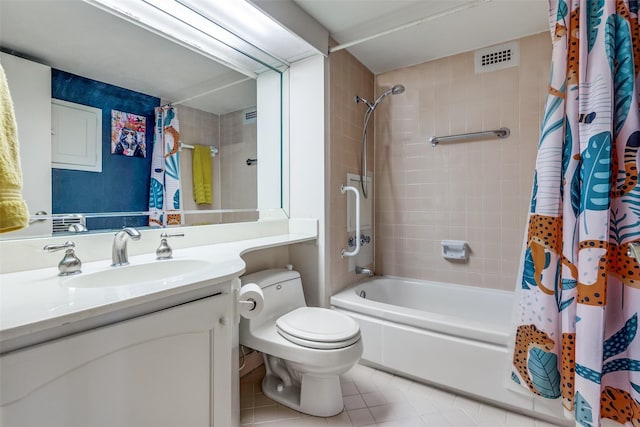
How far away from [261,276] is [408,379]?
107 cm

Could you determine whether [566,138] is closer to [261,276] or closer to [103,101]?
[261,276]

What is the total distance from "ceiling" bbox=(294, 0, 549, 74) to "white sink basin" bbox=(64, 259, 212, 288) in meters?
1.54

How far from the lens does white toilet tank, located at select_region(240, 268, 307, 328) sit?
1654 millimetres

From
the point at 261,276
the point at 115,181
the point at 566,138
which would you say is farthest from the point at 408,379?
the point at 115,181

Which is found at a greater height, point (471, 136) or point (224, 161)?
point (471, 136)

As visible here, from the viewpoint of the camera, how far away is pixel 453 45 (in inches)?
85.7

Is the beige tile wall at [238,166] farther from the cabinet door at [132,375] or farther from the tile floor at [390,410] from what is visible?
the tile floor at [390,410]

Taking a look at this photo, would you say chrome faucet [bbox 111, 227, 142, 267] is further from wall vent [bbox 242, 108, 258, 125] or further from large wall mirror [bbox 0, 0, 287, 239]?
wall vent [bbox 242, 108, 258, 125]

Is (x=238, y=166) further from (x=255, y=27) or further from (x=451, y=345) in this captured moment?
(x=451, y=345)

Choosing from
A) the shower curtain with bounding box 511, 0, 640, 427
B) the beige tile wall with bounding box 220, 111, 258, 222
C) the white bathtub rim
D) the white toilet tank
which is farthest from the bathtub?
the beige tile wall with bounding box 220, 111, 258, 222

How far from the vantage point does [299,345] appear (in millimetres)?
1416

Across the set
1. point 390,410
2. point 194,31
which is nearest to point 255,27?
point 194,31

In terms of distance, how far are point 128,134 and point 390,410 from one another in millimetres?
1869

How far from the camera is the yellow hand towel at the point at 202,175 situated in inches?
67.0
